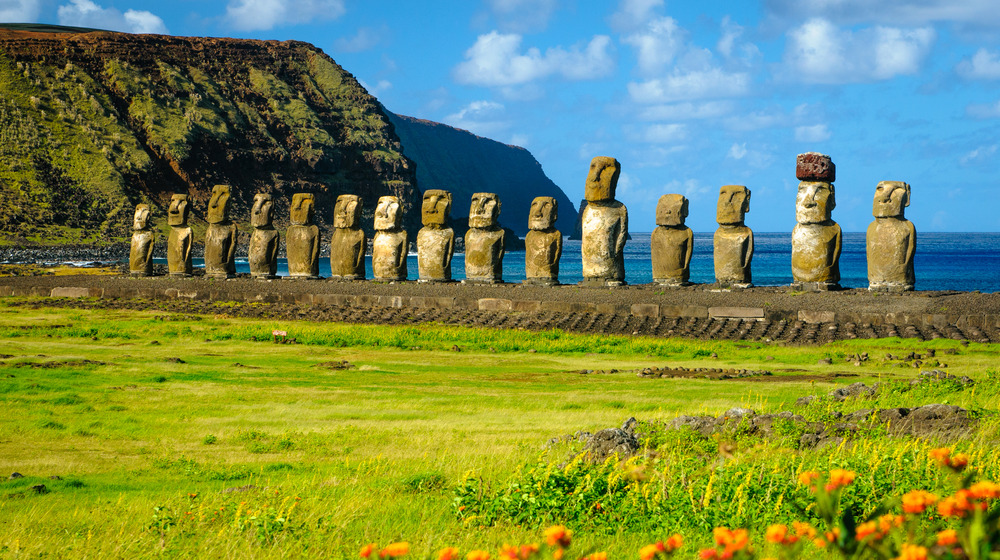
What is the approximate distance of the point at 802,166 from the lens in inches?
866

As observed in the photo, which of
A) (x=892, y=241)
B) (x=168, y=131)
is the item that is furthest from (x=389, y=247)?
(x=168, y=131)

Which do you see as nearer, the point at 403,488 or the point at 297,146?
the point at 403,488

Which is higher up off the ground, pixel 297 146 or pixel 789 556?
pixel 297 146

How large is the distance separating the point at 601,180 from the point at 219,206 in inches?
501

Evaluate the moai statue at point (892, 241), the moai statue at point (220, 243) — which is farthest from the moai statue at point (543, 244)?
the moai statue at point (220, 243)

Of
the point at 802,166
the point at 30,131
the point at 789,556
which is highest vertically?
the point at 30,131

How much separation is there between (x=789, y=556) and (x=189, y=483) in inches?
214

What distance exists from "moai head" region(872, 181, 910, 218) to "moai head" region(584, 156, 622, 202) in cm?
634

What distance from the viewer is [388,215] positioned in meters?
26.4

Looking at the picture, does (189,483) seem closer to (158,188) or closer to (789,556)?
(789,556)

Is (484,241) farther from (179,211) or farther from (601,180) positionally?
(179,211)

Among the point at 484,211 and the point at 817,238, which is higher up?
the point at 484,211

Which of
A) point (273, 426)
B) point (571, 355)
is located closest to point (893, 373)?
point (571, 355)

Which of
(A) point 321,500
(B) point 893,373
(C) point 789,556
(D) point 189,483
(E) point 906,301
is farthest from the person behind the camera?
(E) point 906,301
